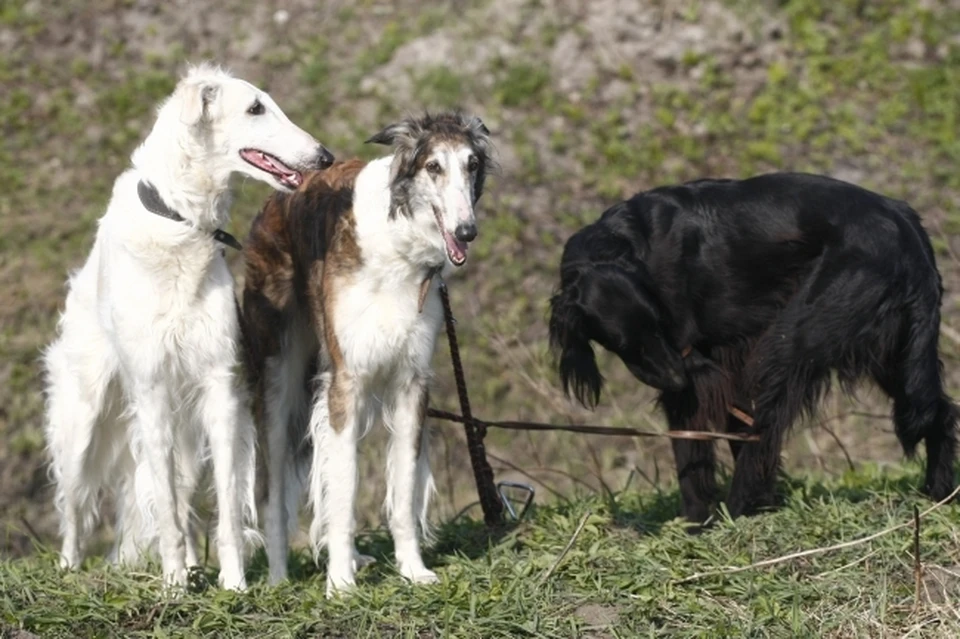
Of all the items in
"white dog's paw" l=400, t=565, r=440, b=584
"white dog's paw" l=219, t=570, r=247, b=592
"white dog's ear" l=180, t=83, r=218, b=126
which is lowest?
"white dog's paw" l=400, t=565, r=440, b=584

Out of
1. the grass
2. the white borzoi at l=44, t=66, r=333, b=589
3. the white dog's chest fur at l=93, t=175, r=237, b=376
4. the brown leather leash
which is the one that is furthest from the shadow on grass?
the white dog's chest fur at l=93, t=175, r=237, b=376

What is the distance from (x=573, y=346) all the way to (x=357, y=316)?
1.18 meters

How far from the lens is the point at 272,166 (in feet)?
17.5

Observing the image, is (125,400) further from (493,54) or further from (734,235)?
(493,54)

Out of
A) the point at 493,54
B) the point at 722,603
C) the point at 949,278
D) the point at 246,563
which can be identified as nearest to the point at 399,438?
the point at 246,563

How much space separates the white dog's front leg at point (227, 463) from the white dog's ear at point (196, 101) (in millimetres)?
1010

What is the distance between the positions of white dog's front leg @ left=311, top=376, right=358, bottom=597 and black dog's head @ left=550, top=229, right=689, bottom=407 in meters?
1.13

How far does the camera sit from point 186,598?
198 inches

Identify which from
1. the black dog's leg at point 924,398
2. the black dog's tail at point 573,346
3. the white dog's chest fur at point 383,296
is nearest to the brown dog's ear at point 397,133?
the white dog's chest fur at point 383,296

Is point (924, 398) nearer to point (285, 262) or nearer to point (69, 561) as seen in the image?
point (285, 262)

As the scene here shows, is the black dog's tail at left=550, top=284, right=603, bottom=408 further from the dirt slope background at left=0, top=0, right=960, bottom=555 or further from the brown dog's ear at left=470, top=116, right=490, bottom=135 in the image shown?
the dirt slope background at left=0, top=0, right=960, bottom=555

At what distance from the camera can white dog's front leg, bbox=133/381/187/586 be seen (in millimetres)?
5332

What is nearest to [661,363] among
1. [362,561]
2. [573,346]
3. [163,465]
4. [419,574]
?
[573,346]

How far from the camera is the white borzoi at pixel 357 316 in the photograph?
17.5 ft
